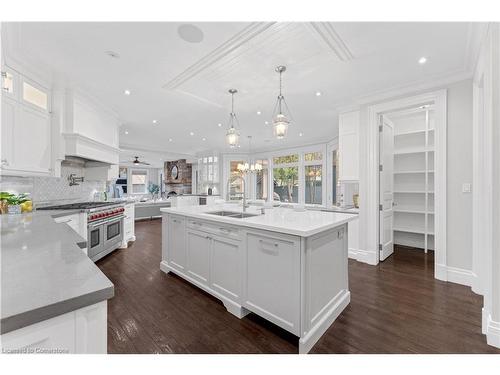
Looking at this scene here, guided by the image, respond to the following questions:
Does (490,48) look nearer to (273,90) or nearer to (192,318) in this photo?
(273,90)

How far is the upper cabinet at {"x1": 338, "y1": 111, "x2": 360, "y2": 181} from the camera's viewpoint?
11.9 feet

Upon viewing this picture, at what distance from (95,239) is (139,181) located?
7179mm

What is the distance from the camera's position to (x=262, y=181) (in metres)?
8.74

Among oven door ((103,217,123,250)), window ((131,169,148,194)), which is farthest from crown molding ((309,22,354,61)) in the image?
window ((131,169,148,194))

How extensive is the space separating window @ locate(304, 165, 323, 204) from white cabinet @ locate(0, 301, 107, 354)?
273 inches

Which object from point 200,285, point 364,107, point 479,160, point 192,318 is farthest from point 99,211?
point 479,160

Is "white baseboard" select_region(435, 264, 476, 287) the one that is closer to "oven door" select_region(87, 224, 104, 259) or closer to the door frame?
the door frame

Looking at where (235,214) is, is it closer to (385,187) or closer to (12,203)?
(12,203)

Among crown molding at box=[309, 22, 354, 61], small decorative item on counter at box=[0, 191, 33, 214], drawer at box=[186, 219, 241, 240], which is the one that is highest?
crown molding at box=[309, 22, 354, 61]

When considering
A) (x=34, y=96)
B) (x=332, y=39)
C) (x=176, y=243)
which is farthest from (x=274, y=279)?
(x=34, y=96)

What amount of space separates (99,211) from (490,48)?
15.8 feet

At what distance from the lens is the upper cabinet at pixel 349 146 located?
11.9 ft

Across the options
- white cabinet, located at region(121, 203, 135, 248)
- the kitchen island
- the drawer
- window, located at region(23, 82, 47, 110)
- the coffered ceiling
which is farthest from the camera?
white cabinet, located at region(121, 203, 135, 248)

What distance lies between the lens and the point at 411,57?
2391 millimetres
